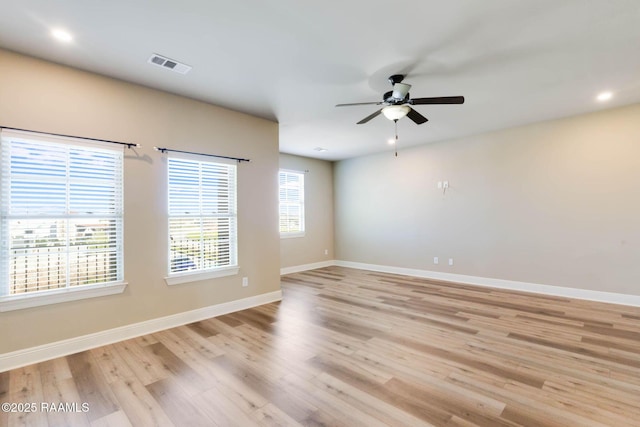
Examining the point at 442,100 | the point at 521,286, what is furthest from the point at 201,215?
the point at 521,286

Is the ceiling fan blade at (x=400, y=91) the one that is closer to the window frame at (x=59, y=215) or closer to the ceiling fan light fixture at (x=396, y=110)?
the ceiling fan light fixture at (x=396, y=110)

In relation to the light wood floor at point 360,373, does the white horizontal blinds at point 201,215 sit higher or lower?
higher

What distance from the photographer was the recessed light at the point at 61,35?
244cm

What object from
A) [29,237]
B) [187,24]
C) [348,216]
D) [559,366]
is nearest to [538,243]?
[559,366]

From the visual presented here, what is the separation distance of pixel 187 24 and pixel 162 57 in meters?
0.66

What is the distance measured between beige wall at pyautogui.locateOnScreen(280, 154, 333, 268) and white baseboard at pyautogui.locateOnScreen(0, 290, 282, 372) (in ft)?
9.27

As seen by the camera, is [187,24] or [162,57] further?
[162,57]

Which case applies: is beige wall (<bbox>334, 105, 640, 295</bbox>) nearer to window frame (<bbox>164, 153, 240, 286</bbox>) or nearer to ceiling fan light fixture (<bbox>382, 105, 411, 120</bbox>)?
ceiling fan light fixture (<bbox>382, 105, 411, 120</bbox>)

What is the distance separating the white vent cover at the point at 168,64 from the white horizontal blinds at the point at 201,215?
1076mm

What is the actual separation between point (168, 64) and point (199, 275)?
8.22ft

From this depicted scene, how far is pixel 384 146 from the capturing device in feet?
21.6

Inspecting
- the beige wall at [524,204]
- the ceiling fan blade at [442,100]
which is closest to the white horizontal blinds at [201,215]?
the ceiling fan blade at [442,100]

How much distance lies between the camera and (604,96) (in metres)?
3.92

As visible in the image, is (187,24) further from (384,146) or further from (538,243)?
(538,243)
